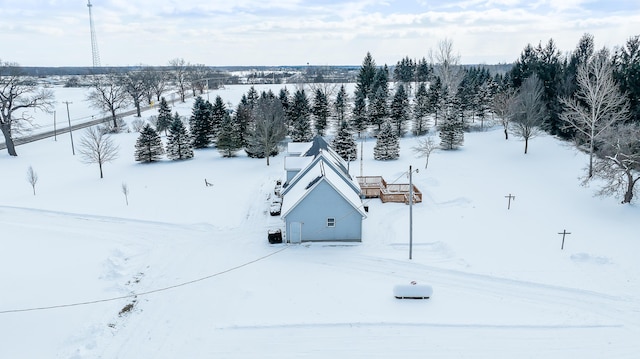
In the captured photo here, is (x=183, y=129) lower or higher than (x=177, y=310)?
higher

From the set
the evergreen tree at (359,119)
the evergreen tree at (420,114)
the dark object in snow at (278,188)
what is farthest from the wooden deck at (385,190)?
the evergreen tree at (420,114)

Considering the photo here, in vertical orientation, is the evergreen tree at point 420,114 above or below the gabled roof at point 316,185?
above

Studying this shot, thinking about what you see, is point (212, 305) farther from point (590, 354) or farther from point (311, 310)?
point (590, 354)

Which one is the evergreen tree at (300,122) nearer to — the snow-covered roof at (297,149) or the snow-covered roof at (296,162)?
the snow-covered roof at (297,149)

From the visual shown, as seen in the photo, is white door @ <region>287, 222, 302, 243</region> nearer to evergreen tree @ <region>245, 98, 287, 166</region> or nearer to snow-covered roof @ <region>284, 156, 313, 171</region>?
snow-covered roof @ <region>284, 156, 313, 171</region>

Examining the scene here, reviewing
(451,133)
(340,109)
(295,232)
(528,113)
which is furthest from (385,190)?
(340,109)

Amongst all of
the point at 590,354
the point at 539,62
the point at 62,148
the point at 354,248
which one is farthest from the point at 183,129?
the point at 539,62
